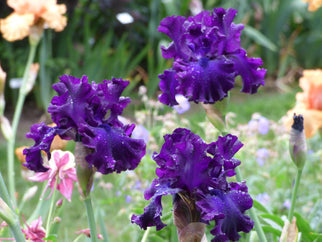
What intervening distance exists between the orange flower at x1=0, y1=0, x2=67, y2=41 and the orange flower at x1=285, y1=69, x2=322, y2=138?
89 centimetres

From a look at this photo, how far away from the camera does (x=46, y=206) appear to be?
108 centimetres

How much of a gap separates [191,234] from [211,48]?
31cm

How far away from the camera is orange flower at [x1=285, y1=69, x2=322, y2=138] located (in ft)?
4.31

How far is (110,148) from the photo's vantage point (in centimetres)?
65

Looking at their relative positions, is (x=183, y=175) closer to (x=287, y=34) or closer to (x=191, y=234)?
(x=191, y=234)

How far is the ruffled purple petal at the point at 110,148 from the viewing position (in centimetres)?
64

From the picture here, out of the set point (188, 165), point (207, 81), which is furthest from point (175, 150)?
point (207, 81)

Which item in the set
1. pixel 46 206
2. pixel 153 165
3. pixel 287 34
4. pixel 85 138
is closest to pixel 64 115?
pixel 85 138

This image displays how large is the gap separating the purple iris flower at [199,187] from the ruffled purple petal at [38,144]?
17 centimetres

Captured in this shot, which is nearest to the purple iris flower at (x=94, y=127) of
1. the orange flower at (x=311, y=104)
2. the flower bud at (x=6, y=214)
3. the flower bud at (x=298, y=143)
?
the flower bud at (x=6, y=214)

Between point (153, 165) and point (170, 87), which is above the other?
point (170, 87)

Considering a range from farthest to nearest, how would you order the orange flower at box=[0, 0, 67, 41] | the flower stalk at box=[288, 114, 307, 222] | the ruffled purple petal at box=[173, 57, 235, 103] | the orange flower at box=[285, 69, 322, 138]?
the orange flower at box=[0, 0, 67, 41]
the orange flower at box=[285, 69, 322, 138]
the flower stalk at box=[288, 114, 307, 222]
the ruffled purple petal at box=[173, 57, 235, 103]

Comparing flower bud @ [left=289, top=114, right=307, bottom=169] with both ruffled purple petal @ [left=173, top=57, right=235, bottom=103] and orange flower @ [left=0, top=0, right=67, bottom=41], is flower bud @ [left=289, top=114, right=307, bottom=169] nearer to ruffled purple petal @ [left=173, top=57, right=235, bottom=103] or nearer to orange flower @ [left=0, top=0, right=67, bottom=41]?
ruffled purple petal @ [left=173, top=57, right=235, bottom=103]

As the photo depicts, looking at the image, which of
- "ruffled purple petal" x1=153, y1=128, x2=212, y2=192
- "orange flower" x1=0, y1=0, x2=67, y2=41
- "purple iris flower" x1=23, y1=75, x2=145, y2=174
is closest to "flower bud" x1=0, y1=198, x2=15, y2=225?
"purple iris flower" x1=23, y1=75, x2=145, y2=174
